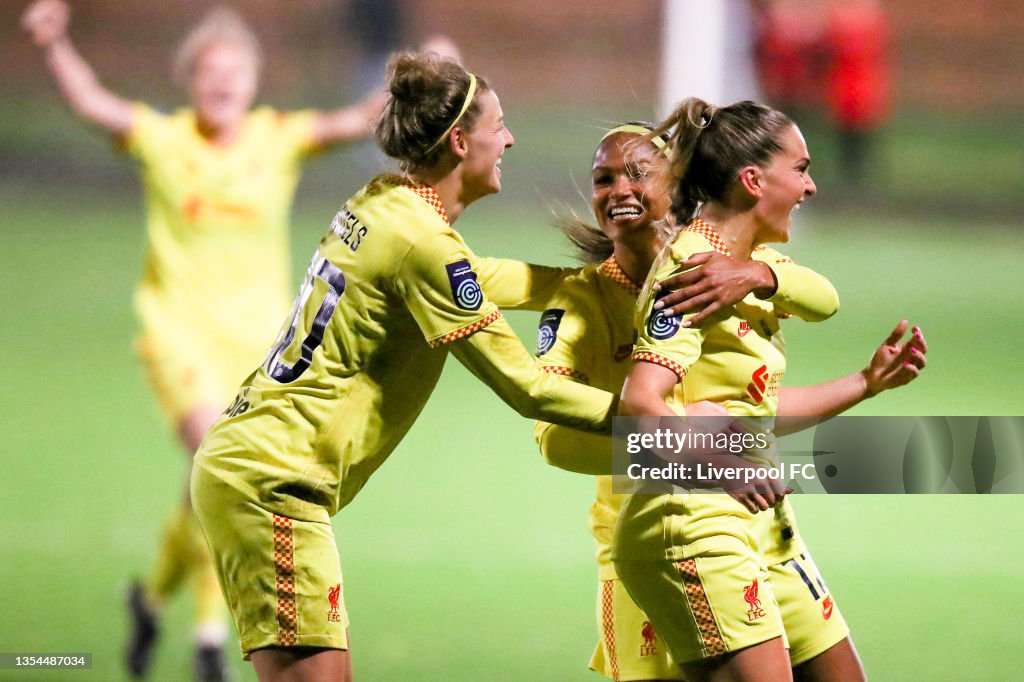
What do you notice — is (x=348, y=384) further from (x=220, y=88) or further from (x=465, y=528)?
(x=465, y=528)

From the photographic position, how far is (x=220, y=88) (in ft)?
22.7

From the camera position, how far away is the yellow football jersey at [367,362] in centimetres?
342

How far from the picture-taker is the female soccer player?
371 cm

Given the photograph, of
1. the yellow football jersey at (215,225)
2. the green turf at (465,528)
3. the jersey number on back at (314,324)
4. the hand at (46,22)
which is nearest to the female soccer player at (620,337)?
the jersey number on back at (314,324)

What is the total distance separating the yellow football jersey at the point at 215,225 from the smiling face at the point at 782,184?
342 cm

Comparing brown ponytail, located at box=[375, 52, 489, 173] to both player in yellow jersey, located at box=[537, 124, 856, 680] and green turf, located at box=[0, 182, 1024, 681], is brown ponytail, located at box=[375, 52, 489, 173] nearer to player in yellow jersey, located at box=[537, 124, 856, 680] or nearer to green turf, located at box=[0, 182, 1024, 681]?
player in yellow jersey, located at box=[537, 124, 856, 680]

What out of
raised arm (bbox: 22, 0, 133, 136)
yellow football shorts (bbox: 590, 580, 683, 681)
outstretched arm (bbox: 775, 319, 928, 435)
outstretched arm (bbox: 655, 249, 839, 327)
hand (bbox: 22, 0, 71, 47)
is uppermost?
hand (bbox: 22, 0, 71, 47)

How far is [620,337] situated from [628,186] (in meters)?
0.38

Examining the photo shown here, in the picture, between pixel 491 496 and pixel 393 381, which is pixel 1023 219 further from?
pixel 393 381

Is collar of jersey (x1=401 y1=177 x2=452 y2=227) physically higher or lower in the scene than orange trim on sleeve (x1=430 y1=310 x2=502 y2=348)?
higher

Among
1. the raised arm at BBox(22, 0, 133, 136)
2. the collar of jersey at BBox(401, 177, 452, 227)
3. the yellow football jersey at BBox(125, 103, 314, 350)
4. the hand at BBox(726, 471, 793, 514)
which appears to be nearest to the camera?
the hand at BBox(726, 471, 793, 514)

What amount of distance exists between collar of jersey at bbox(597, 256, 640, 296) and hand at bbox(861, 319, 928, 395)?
0.62 meters

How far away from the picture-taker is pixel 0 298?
1320cm

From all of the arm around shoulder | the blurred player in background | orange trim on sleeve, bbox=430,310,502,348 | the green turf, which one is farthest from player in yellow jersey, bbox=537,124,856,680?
the arm around shoulder
